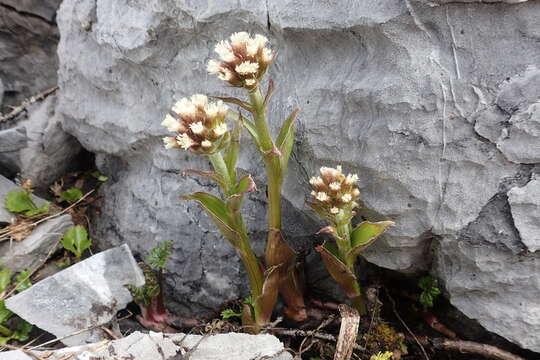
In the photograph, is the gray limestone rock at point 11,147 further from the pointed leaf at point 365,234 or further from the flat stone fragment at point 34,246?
the pointed leaf at point 365,234

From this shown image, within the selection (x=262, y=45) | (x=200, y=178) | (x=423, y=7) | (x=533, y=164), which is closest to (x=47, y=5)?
(x=200, y=178)

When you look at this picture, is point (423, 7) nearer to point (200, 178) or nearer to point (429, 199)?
point (429, 199)

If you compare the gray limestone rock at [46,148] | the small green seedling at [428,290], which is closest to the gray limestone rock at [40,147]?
the gray limestone rock at [46,148]

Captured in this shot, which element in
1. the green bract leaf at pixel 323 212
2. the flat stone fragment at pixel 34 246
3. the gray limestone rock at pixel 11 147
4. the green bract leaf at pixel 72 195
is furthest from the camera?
the green bract leaf at pixel 72 195

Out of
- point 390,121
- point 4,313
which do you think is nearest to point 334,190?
point 390,121

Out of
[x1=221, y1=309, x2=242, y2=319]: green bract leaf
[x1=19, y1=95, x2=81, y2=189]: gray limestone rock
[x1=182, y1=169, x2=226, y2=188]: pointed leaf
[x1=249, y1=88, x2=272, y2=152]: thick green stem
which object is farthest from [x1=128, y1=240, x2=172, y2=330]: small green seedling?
[x1=19, y1=95, x2=81, y2=189]: gray limestone rock

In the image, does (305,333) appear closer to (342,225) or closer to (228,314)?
(228,314)

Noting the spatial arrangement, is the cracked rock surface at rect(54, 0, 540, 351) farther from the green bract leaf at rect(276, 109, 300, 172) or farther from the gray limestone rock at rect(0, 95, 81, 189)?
the gray limestone rock at rect(0, 95, 81, 189)
